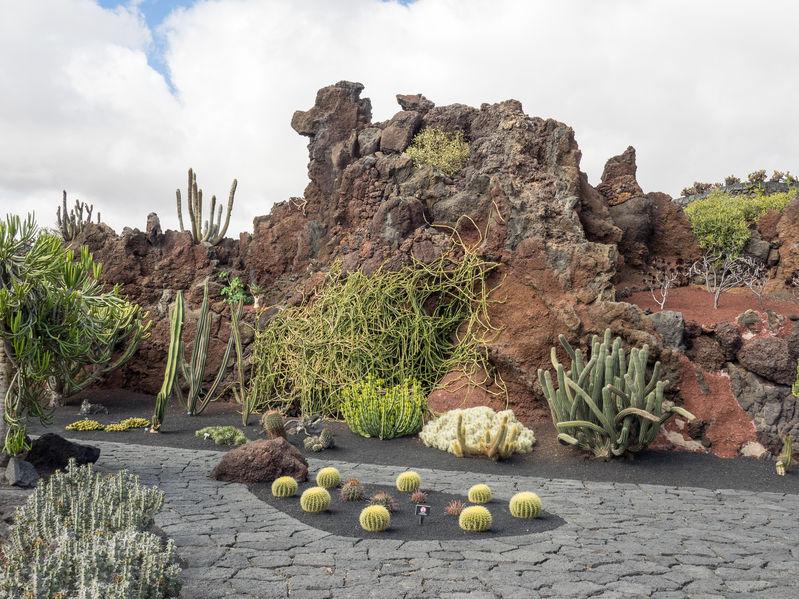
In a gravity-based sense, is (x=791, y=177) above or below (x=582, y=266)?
above

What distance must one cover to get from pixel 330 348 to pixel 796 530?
7543mm

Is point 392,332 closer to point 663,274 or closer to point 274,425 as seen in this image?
point 274,425

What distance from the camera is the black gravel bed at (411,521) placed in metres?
5.87

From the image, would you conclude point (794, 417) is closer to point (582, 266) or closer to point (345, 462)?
point (582, 266)

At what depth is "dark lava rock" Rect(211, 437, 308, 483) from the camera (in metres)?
7.57

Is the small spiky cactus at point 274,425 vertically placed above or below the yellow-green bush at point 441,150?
below

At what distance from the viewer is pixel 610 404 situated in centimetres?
845

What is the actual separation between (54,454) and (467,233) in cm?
739

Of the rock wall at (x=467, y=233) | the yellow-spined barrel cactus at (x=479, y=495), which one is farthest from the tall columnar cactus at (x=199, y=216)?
the yellow-spined barrel cactus at (x=479, y=495)

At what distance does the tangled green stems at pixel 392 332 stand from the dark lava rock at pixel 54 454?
4.53m

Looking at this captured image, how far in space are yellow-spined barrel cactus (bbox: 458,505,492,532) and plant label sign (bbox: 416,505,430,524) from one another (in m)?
0.31

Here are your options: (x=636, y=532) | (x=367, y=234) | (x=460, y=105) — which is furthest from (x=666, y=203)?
(x=636, y=532)

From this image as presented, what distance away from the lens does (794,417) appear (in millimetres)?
9273

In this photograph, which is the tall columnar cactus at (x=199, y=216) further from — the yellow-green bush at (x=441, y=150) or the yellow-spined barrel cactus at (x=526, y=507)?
the yellow-spined barrel cactus at (x=526, y=507)
